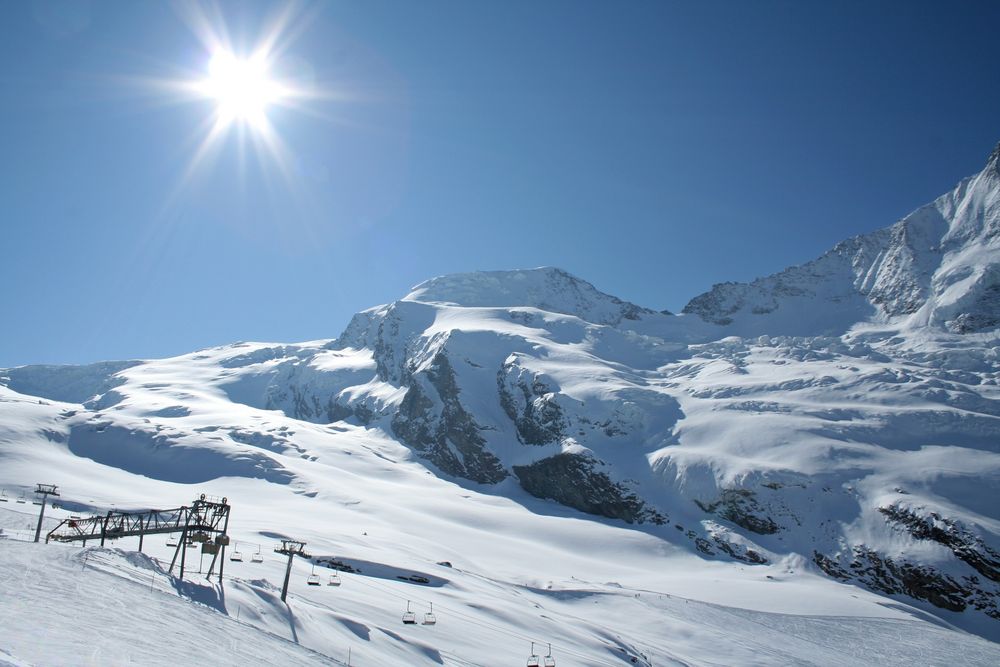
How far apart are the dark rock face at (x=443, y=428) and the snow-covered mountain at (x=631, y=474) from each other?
0.67 m

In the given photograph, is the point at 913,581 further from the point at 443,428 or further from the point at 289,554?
the point at 443,428

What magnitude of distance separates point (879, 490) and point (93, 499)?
117023 millimetres

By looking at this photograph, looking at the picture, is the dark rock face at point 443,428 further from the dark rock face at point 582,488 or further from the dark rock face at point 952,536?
the dark rock face at point 952,536

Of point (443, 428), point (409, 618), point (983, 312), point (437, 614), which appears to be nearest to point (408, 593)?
point (437, 614)

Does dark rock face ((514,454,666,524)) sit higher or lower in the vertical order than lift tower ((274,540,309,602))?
higher

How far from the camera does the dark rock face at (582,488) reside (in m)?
118

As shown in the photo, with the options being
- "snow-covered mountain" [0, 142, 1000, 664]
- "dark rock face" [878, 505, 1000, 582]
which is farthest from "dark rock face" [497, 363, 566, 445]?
"dark rock face" [878, 505, 1000, 582]

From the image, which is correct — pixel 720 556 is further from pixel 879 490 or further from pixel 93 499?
pixel 93 499

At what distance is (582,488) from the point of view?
12938cm

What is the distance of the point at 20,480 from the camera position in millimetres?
92750

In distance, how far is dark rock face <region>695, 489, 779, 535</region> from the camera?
104 metres

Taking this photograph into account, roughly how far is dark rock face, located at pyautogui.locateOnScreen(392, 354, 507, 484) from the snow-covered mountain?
2.18ft

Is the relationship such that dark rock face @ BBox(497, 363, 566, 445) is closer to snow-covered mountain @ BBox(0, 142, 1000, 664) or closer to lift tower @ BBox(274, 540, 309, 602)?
snow-covered mountain @ BBox(0, 142, 1000, 664)

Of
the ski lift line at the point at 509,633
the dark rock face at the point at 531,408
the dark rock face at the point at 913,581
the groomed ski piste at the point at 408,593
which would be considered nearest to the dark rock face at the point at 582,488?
the groomed ski piste at the point at 408,593
